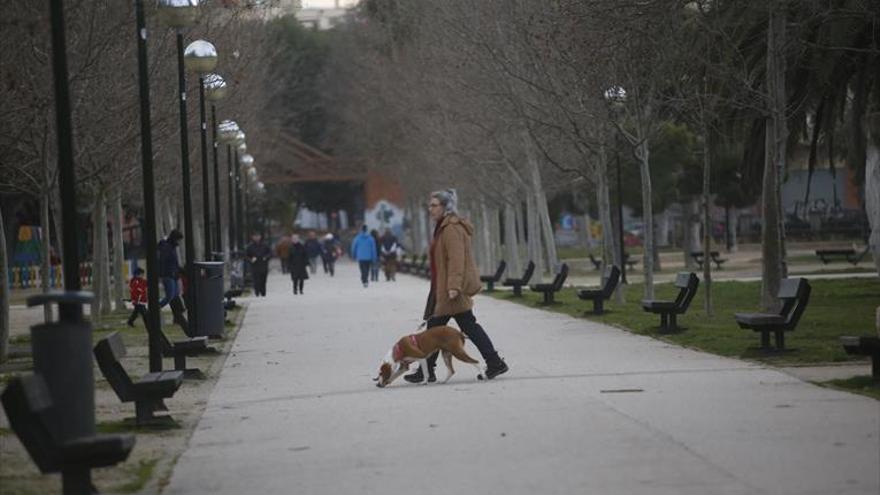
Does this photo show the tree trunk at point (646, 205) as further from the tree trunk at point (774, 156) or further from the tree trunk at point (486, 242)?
the tree trunk at point (486, 242)

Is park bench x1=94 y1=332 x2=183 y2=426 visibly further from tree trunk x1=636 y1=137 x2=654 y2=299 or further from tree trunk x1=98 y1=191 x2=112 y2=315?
tree trunk x1=98 y1=191 x2=112 y2=315

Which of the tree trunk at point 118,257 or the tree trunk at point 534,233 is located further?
the tree trunk at point 534,233

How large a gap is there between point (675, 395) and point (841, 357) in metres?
4.38

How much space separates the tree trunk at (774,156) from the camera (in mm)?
25844

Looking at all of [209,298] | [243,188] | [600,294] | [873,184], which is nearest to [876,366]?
[209,298]

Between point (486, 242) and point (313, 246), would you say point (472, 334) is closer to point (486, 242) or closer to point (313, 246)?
point (486, 242)

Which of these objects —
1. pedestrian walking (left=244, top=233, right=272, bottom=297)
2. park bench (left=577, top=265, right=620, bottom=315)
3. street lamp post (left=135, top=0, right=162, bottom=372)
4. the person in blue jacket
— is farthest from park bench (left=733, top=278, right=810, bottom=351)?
the person in blue jacket

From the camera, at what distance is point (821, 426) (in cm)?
1293

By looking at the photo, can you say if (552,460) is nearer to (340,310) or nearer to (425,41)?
(340,310)

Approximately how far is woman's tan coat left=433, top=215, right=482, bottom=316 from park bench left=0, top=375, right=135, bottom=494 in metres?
7.40

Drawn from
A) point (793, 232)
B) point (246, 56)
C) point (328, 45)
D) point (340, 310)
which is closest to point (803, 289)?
point (340, 310)

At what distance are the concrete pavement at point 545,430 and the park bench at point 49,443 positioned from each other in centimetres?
81

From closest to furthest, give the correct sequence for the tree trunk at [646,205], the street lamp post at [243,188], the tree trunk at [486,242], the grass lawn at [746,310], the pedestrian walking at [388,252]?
the grass lawn at [746,310] < the tree trunk at [646,205] < the street lamp post at [243,188] < the pedestrian walking at [388,252] < the tree trunk at [486,242]

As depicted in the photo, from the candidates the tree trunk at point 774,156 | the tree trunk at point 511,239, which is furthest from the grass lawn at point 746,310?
the tree trunk at point 511,239
